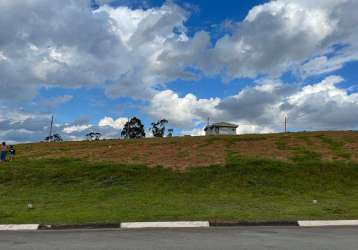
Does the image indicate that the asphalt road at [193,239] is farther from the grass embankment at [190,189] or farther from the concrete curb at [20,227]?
the grass embankment at [190,189]

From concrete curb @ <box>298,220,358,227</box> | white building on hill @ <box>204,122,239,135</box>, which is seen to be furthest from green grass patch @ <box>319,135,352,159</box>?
white building on hill @ <box>204,122,239,135</box>

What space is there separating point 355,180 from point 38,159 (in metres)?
19.1

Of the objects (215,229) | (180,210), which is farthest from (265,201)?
(215,229)

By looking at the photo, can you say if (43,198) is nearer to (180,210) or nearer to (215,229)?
(180,210)

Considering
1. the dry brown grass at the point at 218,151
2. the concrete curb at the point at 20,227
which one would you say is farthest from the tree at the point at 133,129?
the concrete curb at the point at 20,227

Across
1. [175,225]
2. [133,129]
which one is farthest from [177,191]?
[133,129]

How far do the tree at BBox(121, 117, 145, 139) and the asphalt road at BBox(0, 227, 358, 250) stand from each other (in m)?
74.2

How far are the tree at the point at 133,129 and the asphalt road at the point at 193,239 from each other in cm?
7423

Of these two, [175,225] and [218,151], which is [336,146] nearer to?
[218,151]

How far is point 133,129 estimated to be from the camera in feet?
282

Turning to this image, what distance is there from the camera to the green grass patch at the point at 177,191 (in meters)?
13.9

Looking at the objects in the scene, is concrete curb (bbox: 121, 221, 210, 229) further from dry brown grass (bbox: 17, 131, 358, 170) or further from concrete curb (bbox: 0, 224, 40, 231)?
dry brown grass (bbox: 17, 131, 358, 170)

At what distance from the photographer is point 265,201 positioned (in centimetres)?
1827

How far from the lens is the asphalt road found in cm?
888
